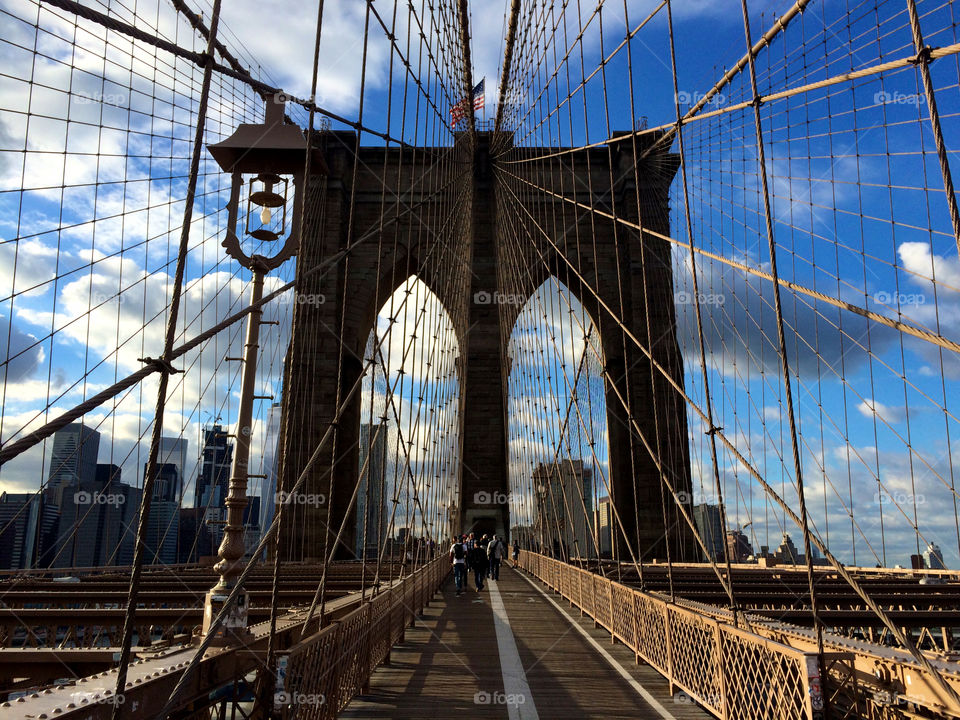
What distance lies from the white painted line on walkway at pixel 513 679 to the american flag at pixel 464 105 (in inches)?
773

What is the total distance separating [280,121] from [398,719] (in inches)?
154

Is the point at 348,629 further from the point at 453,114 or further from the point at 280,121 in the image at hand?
the point at 453,114

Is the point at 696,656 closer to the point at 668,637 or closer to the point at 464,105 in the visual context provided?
the point at 668,637

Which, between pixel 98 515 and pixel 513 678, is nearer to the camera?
pixel 513 678

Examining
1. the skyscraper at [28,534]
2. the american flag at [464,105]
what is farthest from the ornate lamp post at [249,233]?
the american flag at [464,105]

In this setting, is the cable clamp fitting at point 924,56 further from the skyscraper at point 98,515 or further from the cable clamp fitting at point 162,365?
the skyscraper at point 98,515

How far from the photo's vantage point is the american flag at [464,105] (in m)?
24.2

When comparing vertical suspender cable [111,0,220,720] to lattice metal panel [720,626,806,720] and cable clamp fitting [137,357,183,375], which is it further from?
lattice metal panel [720,626,806,720]

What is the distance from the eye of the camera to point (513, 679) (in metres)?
5.36

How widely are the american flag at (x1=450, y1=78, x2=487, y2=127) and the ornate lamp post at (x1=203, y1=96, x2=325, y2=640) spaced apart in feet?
66.5

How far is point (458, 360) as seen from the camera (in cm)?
2511

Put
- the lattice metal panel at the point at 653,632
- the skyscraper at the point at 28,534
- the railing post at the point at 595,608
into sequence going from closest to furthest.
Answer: the lattice metal panel at the point at 653,632 → the railing post at the point at 595,608 → the skyscraper at the point at 28,534

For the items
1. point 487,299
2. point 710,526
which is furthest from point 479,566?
point 487,299

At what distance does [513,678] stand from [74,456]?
18.5 ft
